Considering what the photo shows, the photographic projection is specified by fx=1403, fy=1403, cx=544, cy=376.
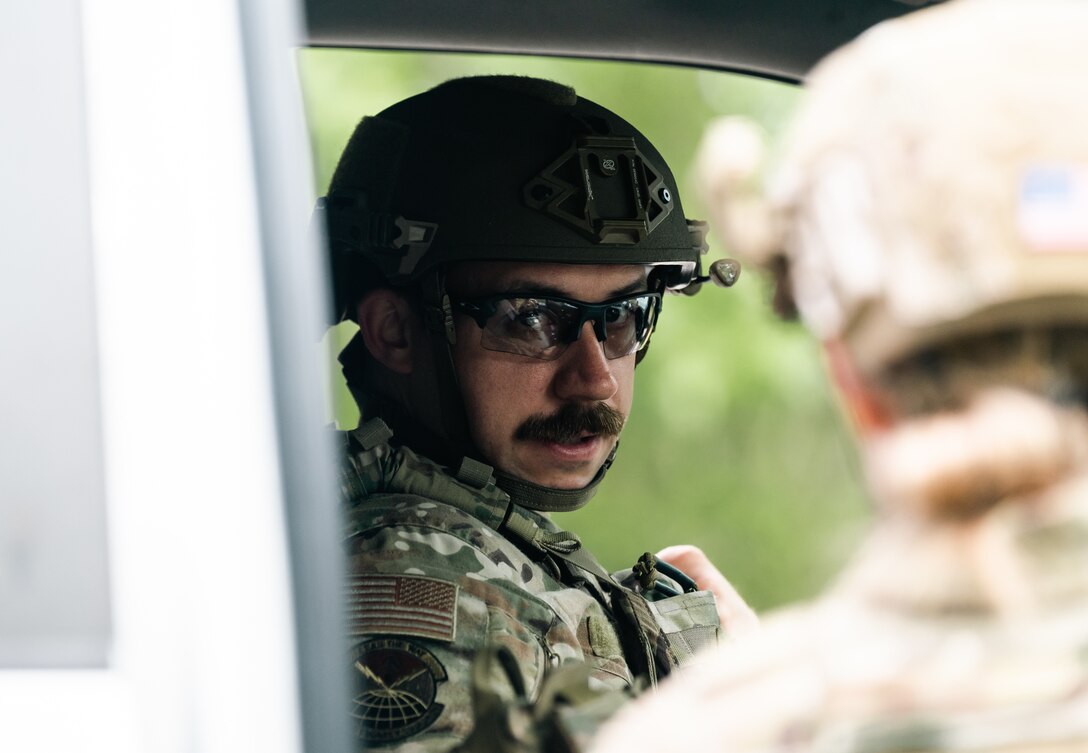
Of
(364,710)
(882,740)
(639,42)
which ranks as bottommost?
(882,740)

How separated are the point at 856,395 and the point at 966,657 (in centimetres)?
19

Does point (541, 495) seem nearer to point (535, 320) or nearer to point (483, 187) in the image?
point (535, 320)

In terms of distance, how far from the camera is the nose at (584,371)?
2.25 m

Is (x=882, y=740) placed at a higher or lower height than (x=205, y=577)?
lower

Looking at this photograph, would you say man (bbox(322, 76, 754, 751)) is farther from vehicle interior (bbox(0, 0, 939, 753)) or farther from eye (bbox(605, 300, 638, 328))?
vehicle interior (bbox(0, 0, 939, 753))

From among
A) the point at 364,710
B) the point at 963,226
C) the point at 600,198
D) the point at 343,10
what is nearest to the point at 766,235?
the point at 963,226

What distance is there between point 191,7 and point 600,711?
64 centimetres

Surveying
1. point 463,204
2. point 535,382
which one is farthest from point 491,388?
point 463,204

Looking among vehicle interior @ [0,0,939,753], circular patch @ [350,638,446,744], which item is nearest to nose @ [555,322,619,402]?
circular patch @ [350,638,446,744]

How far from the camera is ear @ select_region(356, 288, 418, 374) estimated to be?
2.28 metres

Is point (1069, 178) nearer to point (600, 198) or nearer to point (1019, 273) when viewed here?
point (1019, 273)

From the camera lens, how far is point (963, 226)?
886 millimetres

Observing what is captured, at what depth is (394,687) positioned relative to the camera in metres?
1.55

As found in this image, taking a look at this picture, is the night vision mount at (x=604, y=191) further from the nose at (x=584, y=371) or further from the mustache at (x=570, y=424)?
the mustache at (x=570, y=424)
